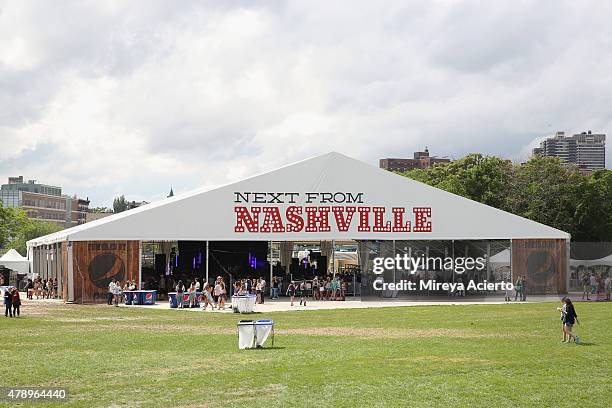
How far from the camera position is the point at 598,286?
144 ft

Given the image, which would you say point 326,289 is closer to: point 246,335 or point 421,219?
point 421,219

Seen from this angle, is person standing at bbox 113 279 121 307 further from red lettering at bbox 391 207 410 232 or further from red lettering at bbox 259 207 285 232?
red lettering at bbox 391 207 410 232

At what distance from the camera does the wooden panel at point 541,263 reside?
44.8 metres

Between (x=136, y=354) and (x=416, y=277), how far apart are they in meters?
24.6

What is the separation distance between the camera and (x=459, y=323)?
29.2m

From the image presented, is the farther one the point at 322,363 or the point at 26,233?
the point at 26,233

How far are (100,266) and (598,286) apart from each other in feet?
77.5

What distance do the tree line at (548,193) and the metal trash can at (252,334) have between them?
50.4 metres

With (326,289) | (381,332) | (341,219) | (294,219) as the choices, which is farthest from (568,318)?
(326,289)

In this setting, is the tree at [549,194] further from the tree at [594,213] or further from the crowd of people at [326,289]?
the crowd of people at [326,289]

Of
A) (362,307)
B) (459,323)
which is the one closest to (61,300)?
(362,307)

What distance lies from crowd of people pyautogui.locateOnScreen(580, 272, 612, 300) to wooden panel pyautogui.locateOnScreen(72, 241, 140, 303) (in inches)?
846

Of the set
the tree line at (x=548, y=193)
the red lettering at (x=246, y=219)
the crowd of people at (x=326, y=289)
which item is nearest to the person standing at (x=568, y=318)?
the crowd of people at (x=326, y=289)

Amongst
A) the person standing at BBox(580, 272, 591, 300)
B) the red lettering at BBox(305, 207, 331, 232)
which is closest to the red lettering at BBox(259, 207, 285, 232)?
the red lettering at BBox(305, 207, 331, 232)
